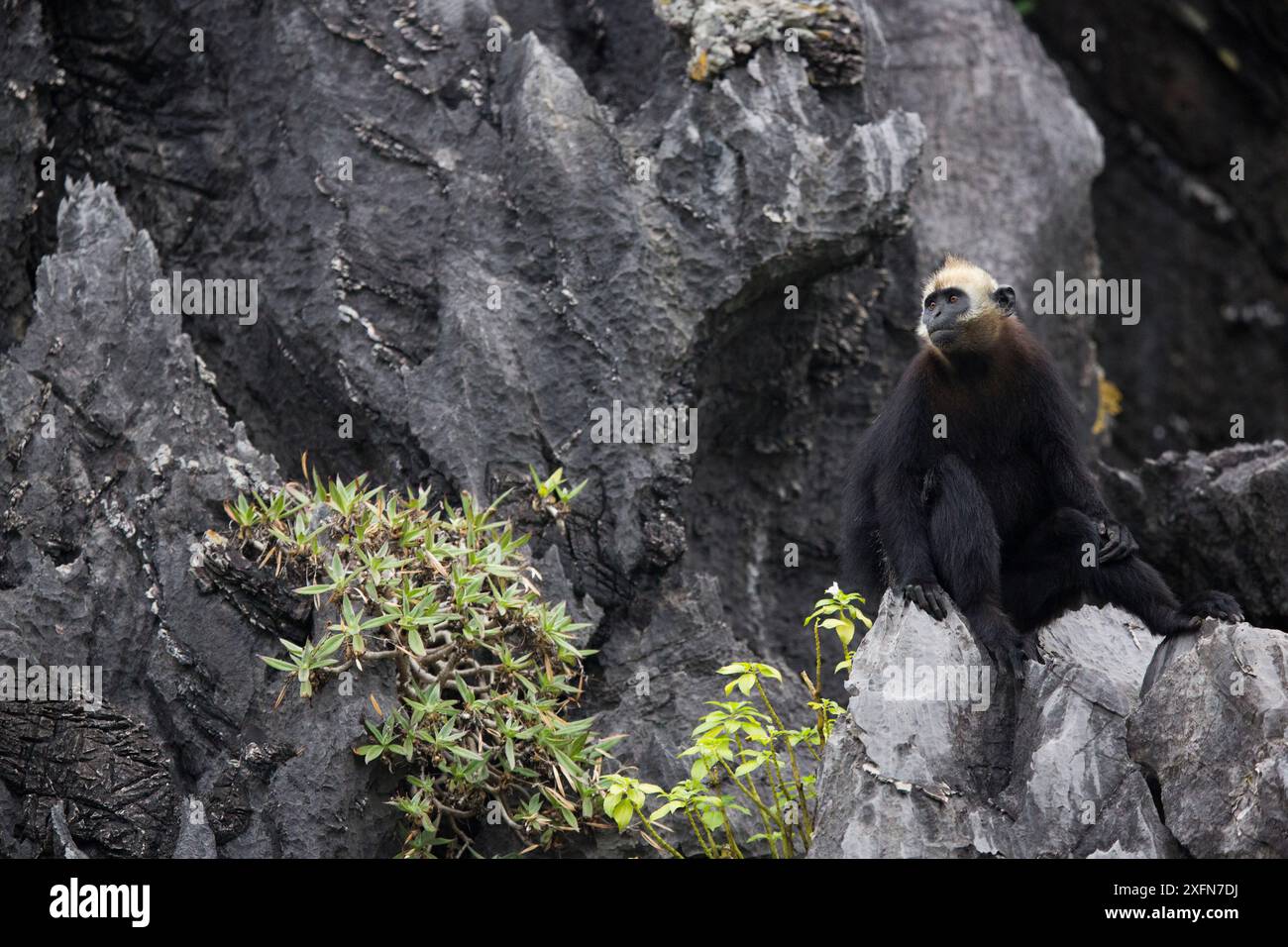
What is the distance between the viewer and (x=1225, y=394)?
1327 centimetres

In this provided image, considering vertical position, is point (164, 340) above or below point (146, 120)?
below

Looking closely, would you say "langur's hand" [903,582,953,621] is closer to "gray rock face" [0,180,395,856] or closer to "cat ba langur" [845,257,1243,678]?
"cat ba langur" [845,257,1243,678]

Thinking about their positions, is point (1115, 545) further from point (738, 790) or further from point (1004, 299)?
point (738, 790)

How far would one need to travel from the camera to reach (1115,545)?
20.2ft

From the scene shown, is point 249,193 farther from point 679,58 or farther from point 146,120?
point 679,58

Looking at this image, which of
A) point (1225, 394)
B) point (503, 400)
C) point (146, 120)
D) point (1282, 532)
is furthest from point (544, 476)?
point (1225, 394)

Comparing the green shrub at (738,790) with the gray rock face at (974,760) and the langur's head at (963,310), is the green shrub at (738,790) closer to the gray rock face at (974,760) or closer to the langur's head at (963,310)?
the gray rock face at (974,760)

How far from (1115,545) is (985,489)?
1.92 ft

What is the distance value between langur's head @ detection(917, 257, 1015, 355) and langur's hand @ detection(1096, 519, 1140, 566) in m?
0.98

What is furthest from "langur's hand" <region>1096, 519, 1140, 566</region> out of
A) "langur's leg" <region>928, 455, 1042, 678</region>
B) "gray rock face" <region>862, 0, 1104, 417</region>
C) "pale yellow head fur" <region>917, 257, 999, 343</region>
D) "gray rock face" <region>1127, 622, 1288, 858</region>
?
"gray rock face" <region>862, 0, 1104, 417</region>

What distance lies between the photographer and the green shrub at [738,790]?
18.4ft

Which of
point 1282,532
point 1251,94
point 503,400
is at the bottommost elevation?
point 1282,532

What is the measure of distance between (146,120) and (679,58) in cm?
276

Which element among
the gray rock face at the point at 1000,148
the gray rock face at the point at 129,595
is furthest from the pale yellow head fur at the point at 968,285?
the gray rock face at the point at 129,595
